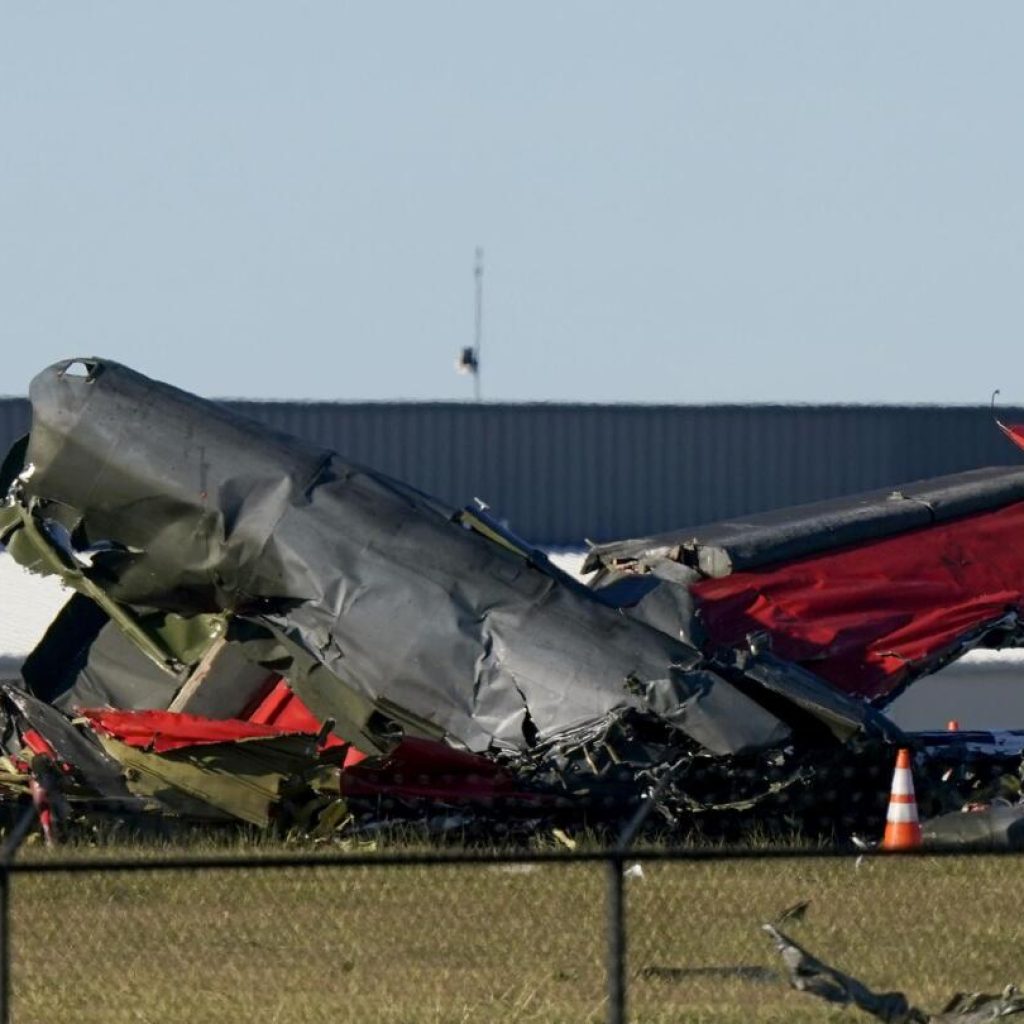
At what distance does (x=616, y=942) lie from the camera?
8594mm

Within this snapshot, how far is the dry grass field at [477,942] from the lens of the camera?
33.4ft

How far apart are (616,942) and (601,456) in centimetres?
2764

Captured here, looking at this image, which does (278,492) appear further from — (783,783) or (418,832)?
(783,783)

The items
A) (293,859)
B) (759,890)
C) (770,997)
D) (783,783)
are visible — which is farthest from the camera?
(783,783)

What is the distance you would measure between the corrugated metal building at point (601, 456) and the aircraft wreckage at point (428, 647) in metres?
17.6

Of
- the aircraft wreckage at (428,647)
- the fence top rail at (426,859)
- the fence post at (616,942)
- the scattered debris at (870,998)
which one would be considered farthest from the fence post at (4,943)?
the aircraft wreckage at (428,647)

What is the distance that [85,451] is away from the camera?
16.4m

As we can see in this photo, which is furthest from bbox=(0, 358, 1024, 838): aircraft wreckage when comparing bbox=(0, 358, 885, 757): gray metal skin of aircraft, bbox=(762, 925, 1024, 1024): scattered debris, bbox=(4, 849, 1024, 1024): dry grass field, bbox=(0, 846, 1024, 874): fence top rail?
bbox=(0, 846, 1024, 874): fence top rail

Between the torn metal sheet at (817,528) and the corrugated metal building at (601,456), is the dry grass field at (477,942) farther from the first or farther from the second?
the corrugated metal building at (601,456)

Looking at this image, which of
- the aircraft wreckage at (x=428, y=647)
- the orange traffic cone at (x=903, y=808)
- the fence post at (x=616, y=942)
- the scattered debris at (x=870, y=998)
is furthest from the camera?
the aircraft wreckage at (x=428, y=647)

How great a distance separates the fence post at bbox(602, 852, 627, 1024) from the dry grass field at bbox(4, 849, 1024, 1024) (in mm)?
1024

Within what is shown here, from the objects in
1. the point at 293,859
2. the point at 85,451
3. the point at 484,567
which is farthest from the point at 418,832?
the point at 293,859

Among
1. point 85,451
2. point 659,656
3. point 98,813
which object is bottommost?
point 98,813

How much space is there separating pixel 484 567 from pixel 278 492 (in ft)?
5.27
